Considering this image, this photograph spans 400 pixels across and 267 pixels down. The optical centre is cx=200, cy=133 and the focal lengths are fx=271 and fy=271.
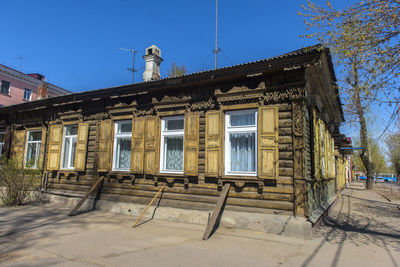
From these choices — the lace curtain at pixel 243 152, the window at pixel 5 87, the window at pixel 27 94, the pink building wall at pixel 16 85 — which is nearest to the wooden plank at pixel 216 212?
the lace curtain at pixel 243 152

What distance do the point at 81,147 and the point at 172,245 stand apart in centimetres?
627

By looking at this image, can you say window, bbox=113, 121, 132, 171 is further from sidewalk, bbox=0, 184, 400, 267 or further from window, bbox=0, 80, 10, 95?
window, bbox=0, 80, 10, 95

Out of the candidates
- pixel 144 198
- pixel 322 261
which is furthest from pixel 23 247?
pixel 322 261

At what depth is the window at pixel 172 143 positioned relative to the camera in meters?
8.45

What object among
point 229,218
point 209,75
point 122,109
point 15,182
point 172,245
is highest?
point 209,75

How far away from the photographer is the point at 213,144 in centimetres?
759

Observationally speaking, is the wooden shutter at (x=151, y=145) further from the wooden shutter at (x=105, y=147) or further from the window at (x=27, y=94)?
the window at (x=27, y=94)

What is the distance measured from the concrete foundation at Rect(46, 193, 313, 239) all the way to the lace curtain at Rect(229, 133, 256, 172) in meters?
1.22

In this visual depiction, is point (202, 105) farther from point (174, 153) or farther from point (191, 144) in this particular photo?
point (174, 153)

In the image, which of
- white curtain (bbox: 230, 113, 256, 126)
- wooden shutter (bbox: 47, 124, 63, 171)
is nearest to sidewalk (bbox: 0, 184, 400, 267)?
white curtain (bbox: 230, 113, 256, 126)

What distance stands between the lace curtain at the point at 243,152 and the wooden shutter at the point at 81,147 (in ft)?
18.9

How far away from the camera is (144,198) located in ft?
28.4

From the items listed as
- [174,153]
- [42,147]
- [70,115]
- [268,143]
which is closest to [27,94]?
[42,147]

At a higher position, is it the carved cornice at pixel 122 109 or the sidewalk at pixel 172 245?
the carved cornice at pixel 122 109
